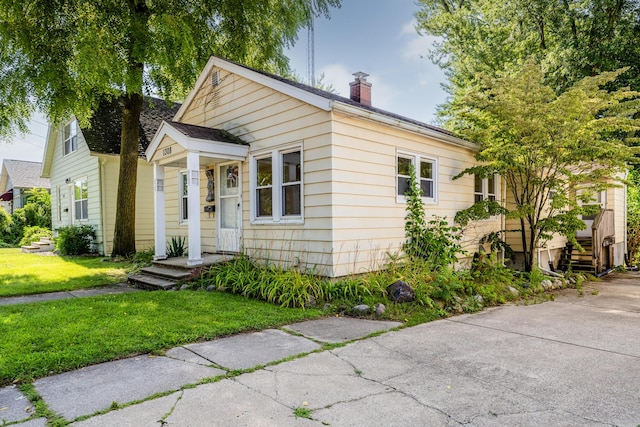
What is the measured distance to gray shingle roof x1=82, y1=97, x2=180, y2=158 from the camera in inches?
536

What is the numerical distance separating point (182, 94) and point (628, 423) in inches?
561

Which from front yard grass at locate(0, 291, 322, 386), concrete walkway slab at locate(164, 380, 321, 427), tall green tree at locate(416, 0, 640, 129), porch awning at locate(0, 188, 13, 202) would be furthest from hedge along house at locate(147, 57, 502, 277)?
porch awning at locate(0, 188, 13, 202)

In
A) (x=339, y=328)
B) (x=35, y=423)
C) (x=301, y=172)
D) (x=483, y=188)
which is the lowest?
(x=339, y=328)

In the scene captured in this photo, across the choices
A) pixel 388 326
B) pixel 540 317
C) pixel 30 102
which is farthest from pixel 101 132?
pixel 540 317

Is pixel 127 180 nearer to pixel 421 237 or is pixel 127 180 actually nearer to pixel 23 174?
pixel 421 237

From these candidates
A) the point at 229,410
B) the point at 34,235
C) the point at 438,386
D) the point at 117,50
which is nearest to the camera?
the point at 229,410

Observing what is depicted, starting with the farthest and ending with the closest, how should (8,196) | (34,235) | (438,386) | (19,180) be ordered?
(8,196), (19,180), (34,235), (438,386)

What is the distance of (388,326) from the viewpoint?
5176mm

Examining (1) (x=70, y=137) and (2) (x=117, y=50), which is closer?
(2) (x=117, y=50)

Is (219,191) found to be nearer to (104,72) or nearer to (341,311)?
(104,72)

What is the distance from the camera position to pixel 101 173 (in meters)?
13.9

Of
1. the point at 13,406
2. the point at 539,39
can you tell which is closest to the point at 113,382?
the point at 13,406

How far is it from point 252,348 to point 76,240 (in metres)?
12.8

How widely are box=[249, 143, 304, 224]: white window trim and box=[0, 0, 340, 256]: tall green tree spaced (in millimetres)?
4165
